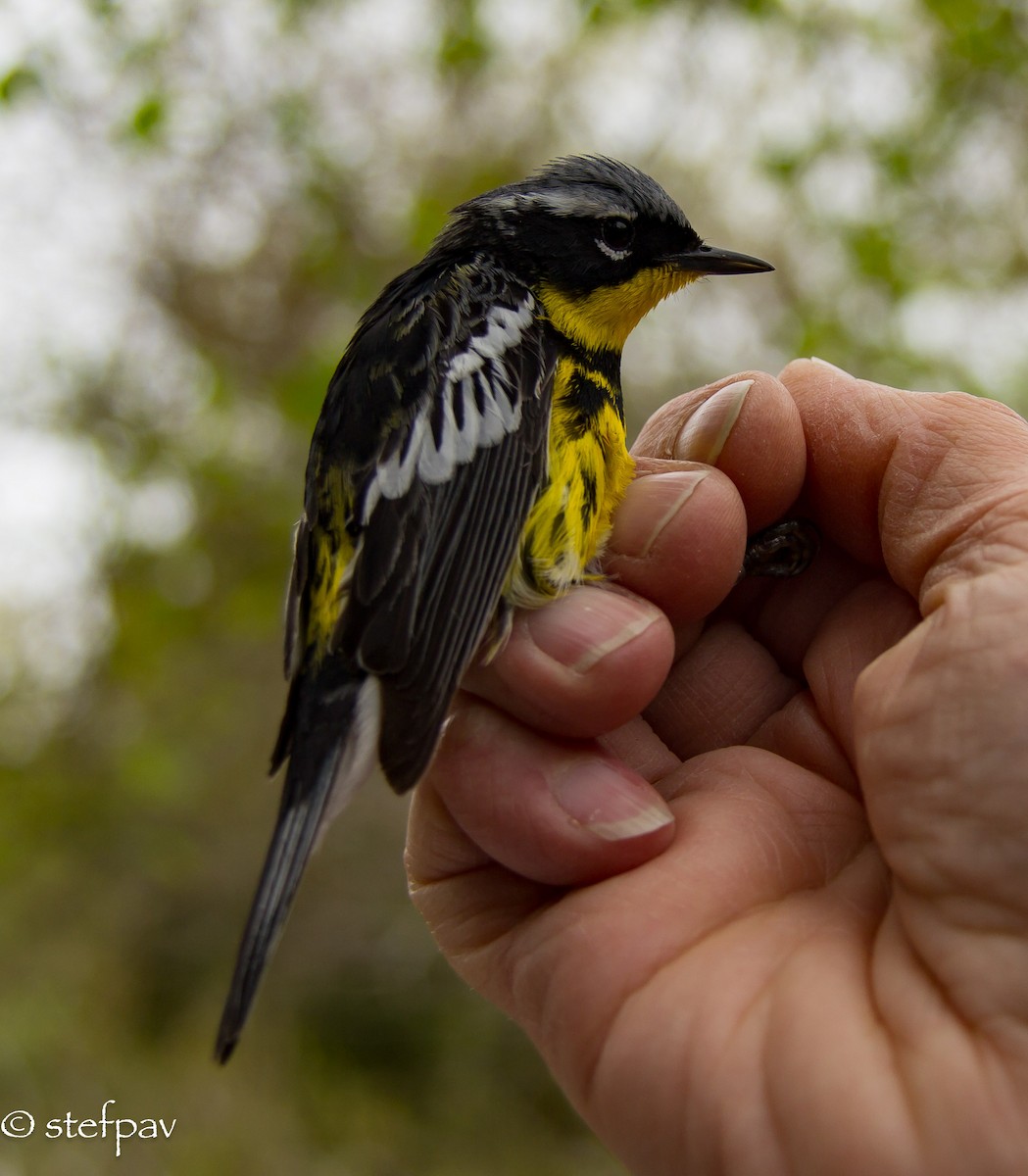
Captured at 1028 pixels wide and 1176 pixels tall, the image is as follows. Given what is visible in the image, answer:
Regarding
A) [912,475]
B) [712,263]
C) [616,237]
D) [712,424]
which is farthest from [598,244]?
[912,475]

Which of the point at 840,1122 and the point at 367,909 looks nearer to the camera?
the point at 840,1122

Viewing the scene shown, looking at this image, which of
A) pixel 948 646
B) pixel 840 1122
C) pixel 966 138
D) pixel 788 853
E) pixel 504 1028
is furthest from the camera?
pixel 504 1028

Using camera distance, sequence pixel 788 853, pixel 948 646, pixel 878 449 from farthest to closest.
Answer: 1. pixel 878 449
2. pixel 788 853
3. pixel 948 646

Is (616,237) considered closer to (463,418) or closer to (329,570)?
(463,418)

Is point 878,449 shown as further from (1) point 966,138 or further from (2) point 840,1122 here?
(1) point 966,138

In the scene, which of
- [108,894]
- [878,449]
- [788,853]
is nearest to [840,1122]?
[788,853]

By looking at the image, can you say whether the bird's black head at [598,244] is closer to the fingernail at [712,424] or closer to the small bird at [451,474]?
the small bird at [451,474]

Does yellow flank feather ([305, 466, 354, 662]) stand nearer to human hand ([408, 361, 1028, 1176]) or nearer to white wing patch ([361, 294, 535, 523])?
white wing patch ([361, 294, 535, 523])

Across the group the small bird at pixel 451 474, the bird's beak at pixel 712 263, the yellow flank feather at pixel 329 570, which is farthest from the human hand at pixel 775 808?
the bird's beak at pixel 712 263
